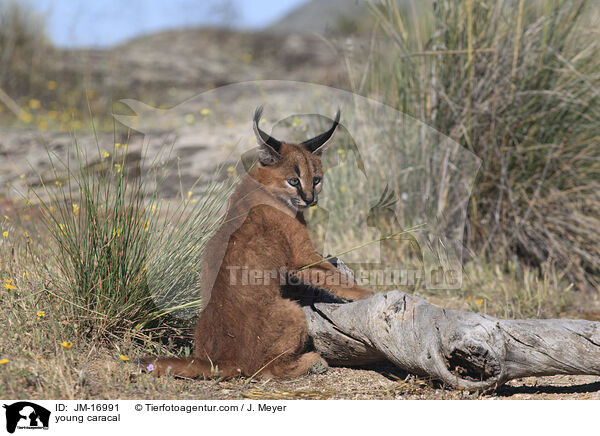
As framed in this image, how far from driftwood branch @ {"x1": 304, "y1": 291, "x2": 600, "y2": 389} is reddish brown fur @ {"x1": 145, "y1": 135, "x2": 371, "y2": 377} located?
0.78 ft

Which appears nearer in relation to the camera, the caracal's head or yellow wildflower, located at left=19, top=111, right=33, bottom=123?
the caracal's head

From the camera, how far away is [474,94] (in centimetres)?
547

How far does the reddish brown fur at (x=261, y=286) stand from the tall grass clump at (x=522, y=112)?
237 cm

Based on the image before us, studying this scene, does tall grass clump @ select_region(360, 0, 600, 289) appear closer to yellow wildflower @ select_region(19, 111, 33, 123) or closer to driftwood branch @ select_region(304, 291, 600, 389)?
driftwood branch @ select_region(304, 291, 600, 389)

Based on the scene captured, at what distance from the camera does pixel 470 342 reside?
305cm

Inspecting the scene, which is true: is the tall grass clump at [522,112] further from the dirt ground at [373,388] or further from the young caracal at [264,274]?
the young caracal at [264,274]

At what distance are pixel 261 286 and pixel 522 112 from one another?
11.0 ft

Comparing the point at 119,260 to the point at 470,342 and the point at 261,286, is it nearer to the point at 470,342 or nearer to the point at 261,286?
the point at 261,286

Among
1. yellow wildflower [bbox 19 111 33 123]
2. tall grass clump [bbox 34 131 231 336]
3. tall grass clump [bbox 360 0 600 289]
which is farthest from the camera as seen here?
yellow wildflower [bbox 19 111 33 123]

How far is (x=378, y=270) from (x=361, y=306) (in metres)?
1.69

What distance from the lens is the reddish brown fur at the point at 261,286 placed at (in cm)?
332

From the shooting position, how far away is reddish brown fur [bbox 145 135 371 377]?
332 cm
